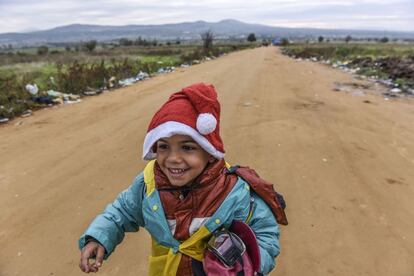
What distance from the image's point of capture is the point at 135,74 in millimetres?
15258

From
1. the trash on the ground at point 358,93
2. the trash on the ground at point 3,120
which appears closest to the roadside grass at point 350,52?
the trash on the ground at point 358,93

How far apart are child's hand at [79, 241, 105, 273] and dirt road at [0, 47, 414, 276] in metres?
1.27

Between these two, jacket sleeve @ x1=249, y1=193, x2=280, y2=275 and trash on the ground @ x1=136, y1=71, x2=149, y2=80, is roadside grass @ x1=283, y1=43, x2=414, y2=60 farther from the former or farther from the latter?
jacket sleeve @ x1=249, y1=193, x2=280, y2=275

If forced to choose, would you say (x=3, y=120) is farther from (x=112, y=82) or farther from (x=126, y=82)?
(x=126, y=82)

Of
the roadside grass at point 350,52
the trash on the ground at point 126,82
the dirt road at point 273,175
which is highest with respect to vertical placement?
the dirt road at point 273,175

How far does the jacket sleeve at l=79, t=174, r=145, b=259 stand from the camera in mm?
1970

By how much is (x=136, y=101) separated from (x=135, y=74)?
6211mm

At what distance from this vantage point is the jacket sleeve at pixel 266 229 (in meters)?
1.82

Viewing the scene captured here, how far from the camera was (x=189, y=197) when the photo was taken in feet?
6.13

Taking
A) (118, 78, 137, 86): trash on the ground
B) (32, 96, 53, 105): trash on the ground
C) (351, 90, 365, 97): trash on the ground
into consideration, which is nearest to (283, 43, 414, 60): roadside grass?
(351, 90, 365, 97): trash on the ground

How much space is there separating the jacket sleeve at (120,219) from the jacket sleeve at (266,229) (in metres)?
0.55

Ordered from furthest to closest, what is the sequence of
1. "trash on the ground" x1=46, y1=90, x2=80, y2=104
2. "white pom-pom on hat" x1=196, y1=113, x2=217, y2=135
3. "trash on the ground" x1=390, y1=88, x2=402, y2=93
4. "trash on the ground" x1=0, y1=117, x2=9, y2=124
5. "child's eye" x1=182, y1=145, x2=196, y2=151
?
1. "trash on the ground" x1=390, y1=88, x2=402, y2=93
2. "trash on the ground" x1=46, y1=90, x2=80, y2=104
3. "trash on the ground" x1=0, y1=117, x2=9, y2=124
4. "child's eye" x1=182, y1=145, x2=196, y2=151
5. "white pom-pom on hat" x1=196, y1=113, x2=217, y2=135

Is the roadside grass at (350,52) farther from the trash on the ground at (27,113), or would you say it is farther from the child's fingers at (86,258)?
the child's fingers at (86,258)

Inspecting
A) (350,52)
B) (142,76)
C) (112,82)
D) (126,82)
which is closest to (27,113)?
(112,82)
